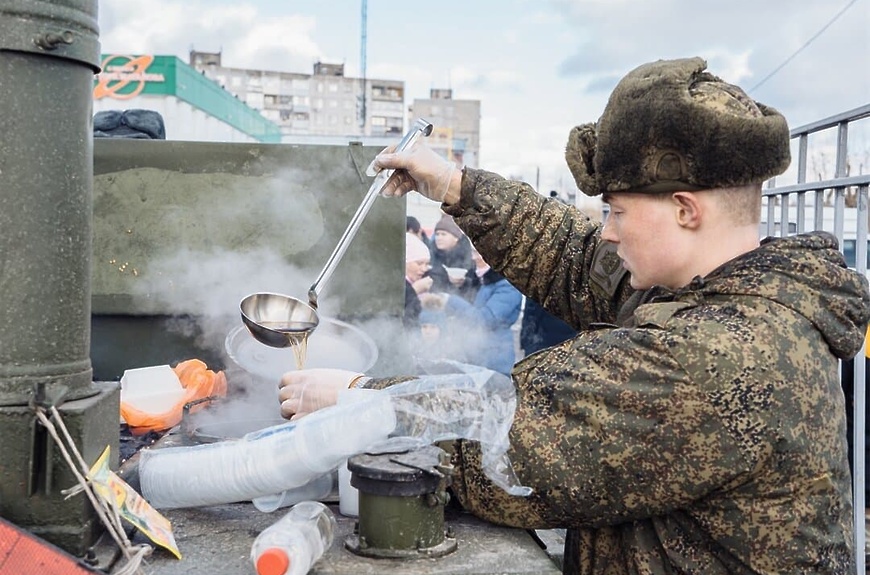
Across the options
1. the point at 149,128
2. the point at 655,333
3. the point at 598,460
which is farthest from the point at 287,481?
the point at 149,128

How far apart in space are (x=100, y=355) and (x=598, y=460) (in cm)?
272

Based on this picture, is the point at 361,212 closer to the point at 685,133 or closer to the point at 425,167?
the point at 425,167

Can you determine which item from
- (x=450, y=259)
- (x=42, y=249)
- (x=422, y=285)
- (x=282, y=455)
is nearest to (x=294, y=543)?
(x=282, y=455)

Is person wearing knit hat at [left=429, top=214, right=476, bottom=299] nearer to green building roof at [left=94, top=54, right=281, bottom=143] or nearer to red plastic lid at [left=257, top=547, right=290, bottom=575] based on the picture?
red plastic lid at [left=257, top=547, right=290, bottom=575]

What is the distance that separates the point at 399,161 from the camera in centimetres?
259

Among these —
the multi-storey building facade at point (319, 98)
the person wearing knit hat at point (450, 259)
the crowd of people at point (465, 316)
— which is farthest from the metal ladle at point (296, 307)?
the multi-storey building facade at point (319, 98)

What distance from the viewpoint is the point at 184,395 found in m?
2.85

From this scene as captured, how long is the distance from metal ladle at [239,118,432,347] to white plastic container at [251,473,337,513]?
575 millimetres

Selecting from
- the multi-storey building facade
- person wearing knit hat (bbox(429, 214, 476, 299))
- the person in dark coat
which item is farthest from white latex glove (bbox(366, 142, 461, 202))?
the multi-storey building facade

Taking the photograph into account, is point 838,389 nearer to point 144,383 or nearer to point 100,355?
point 144,383

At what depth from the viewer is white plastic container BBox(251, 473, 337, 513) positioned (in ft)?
6.05

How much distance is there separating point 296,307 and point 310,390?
894mm

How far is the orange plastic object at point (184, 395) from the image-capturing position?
107 inches

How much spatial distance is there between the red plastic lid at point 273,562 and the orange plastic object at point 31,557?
0.28 m
